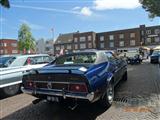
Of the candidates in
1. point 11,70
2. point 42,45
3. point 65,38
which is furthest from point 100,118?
point 42,45

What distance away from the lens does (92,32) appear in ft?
247

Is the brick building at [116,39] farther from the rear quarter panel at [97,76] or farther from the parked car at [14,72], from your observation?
the rear quarter panel at [97,76]

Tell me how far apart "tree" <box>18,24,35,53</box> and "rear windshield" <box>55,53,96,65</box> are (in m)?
46.6

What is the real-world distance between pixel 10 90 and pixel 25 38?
45454 millimetres

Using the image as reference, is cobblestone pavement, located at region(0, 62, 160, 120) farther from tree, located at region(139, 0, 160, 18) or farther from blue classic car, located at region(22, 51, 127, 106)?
tree, located at region(139, 0, 160, 18)

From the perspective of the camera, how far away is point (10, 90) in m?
8.55

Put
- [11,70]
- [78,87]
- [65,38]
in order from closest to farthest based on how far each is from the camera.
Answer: [78,87] < [11,70] < [65,38]

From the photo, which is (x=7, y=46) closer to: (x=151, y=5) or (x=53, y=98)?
(x=151, y=5)

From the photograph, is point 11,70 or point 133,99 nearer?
point 133,99

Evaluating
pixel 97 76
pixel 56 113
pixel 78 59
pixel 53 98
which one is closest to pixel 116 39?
pixel 78 59

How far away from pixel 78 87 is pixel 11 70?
14.2 ft

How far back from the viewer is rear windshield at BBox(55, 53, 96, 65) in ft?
21.3

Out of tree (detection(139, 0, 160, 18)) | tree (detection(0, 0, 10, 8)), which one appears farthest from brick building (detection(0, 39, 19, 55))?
tree (detection(0, 0, 10, 8))

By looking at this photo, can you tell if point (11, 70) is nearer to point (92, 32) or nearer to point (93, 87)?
point (93, 87)
